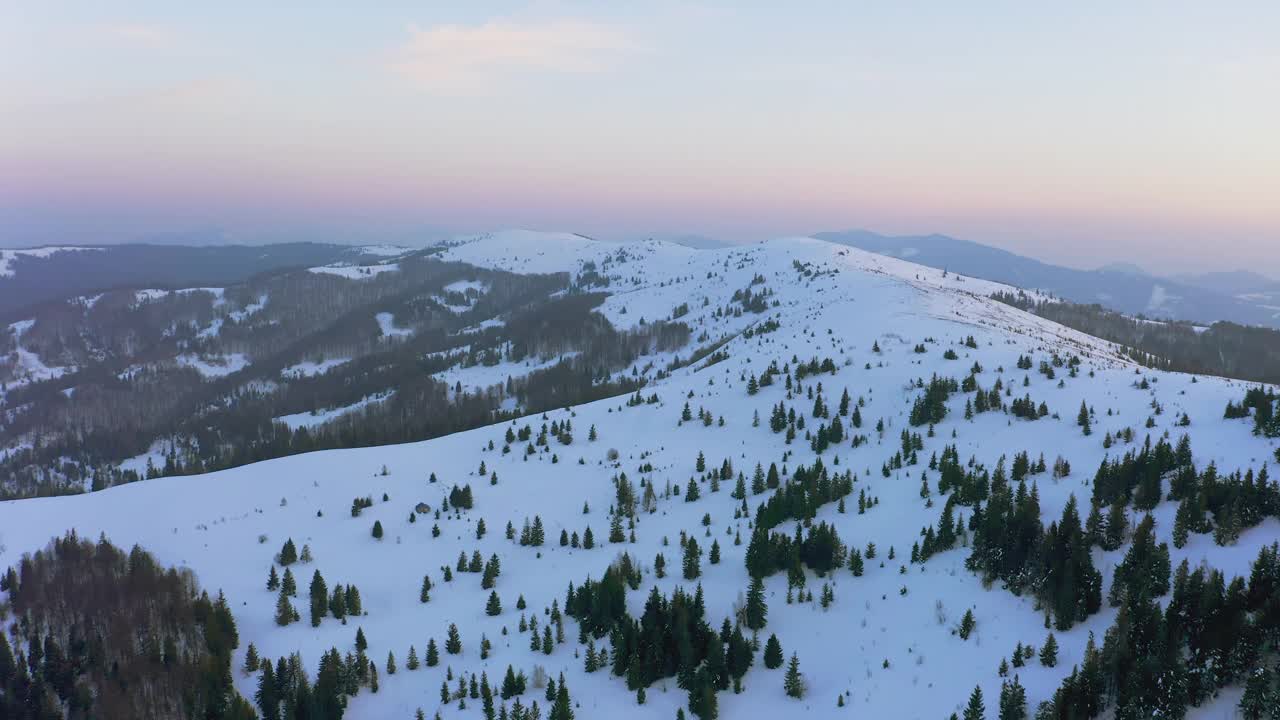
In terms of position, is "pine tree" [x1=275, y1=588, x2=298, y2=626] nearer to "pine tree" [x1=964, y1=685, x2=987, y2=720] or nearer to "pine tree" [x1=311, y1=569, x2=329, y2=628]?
"pine tree" [x1=311, y1=569, x2=329, y2=628]

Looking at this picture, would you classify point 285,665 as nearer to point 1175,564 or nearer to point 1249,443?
point 1175,564

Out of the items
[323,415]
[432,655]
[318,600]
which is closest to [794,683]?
[432,655]

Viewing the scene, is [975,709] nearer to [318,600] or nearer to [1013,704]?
[1013,704]

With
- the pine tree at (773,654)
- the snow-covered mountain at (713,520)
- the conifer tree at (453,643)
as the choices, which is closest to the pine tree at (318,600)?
the snow-covered mountain at (713,520)

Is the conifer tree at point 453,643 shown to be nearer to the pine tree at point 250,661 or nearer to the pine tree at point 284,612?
the pine tree at point 250,661

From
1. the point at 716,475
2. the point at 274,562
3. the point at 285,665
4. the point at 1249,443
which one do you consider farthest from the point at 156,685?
the point at 1249,443

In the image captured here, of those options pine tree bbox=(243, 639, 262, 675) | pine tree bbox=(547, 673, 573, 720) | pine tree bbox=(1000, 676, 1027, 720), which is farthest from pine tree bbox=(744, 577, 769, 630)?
pine tree bbox=(243, 639, 262, 675)
